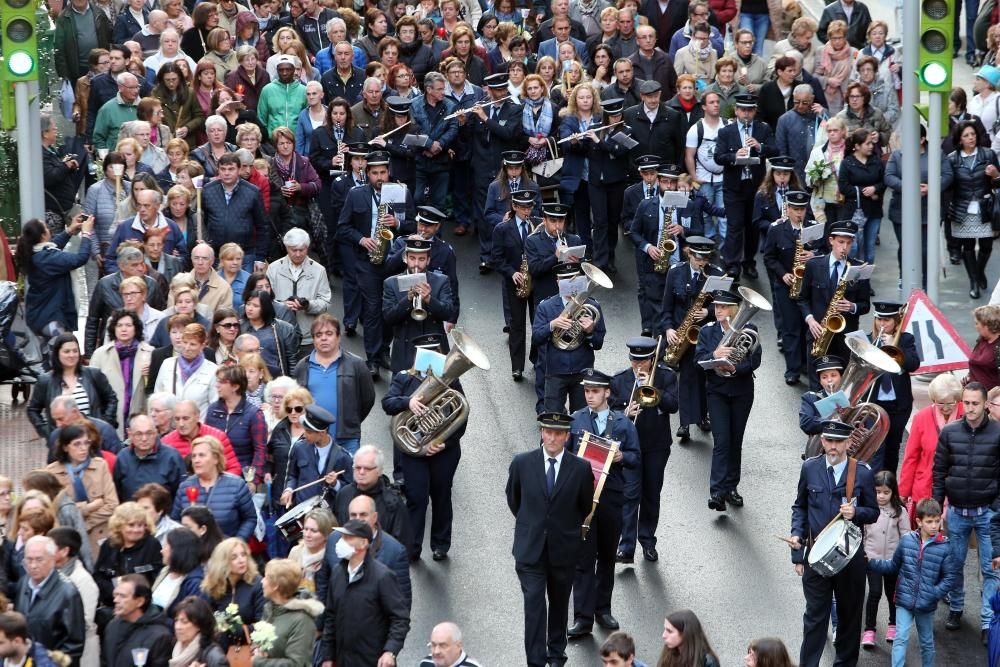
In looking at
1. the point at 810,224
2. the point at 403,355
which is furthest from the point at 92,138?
the point at 810,224

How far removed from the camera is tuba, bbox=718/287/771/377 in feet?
55.3

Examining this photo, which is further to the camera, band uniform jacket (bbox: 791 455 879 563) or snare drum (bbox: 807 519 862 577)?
band uniform jacket (bbox: 791 455 879 563)

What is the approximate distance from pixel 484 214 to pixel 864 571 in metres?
8.00

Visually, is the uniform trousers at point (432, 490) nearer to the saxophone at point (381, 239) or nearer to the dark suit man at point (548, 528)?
the dark suit man at point (548, 528)

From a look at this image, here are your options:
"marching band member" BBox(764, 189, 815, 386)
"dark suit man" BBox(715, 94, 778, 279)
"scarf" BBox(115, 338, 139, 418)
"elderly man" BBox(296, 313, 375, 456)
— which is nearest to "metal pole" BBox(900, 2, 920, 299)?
"marching band member" BBox(764, 189, 815, 386)

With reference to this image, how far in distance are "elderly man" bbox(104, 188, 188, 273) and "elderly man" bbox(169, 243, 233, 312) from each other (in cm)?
88

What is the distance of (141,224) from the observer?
1811 centimetres

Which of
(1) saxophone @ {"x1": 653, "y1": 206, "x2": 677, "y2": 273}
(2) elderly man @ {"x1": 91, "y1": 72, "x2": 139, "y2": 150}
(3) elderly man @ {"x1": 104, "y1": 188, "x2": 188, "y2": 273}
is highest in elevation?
(2) elderly man @ {"x1": 91, "y1": 72, "x2": 139, "y2": 150}

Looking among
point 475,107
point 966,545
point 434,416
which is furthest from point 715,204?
point 966,545

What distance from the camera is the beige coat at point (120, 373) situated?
16.0 metres

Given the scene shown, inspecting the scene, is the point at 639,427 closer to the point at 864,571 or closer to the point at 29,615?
the point at 864,571

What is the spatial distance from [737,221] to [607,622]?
291 inches

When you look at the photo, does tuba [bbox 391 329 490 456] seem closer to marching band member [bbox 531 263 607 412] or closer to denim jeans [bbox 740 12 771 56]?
marching band member [bbox 531 263 607 412]

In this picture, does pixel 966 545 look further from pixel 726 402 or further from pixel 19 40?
pixel 19 40
